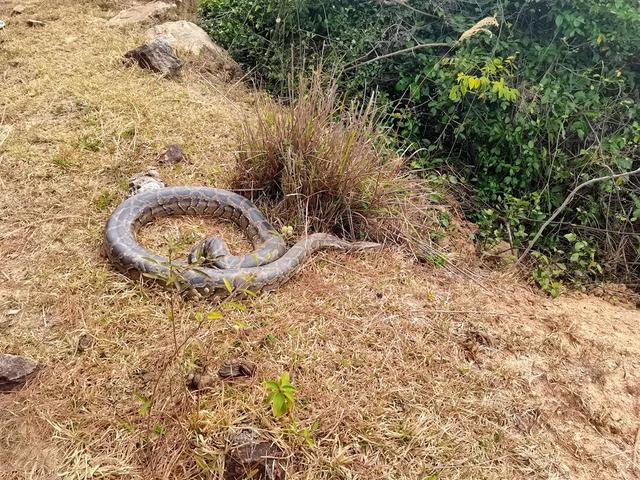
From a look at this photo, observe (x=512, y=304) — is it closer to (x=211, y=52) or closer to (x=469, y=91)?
(x=469, y=91)

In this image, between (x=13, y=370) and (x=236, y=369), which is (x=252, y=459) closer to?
(x=236, y=369)

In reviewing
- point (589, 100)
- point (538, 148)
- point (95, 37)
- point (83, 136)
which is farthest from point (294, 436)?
point (95, 37)

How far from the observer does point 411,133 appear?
5867mm

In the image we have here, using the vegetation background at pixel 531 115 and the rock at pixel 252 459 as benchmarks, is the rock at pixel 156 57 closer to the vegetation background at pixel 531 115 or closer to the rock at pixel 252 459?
the vegetation background at pixel 531 115

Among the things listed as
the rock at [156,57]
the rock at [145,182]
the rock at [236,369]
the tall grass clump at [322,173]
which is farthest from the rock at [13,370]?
the rock at [156,57]

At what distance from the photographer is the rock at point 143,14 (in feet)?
24.8

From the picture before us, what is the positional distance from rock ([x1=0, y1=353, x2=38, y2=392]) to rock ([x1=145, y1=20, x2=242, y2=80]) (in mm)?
4929

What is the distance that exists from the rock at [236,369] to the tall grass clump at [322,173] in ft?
5.04

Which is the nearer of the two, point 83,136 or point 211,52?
point 83,136

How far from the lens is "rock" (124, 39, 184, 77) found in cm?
631

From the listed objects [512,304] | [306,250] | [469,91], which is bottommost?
[512,304]

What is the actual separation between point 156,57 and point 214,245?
3519 mm

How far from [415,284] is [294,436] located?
5.90 ft

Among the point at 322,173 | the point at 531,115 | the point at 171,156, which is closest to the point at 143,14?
the point at 171,156
